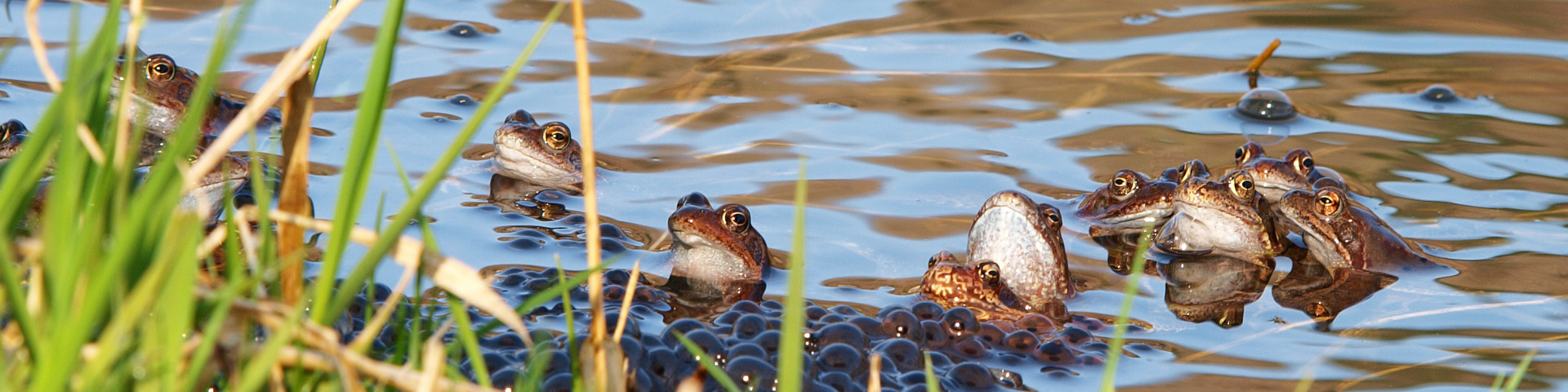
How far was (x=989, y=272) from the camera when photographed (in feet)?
15.1

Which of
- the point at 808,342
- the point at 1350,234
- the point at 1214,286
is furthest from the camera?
the point at 1350,234

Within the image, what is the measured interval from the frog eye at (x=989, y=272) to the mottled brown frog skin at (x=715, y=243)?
973 mm

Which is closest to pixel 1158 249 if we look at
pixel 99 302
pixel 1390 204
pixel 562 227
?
pixel 1390 204

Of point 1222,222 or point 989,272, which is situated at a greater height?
point 1222,222

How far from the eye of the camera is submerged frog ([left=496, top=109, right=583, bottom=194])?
621cm

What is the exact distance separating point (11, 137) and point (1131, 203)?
5.07 meters

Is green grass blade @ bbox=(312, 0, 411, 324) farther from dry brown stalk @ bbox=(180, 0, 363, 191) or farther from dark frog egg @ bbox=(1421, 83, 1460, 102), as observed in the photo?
dark frog egg @ bbox=(1421, 83, 1460, 102)

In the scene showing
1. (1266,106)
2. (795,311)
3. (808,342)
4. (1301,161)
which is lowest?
(808,342)

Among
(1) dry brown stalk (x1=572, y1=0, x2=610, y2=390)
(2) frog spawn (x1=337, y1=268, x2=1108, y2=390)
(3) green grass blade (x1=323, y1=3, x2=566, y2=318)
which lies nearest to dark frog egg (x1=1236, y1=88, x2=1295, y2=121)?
(2) frog spawn (x1=337, y1=268, x2=1108, y2=390)

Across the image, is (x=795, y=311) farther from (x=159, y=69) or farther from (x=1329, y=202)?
(x=159, y=69)

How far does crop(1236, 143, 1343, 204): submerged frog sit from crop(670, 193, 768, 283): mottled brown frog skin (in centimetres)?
266

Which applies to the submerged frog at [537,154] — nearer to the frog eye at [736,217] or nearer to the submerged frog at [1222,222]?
the frog eye at [736,217]

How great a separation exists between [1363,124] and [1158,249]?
236 cm

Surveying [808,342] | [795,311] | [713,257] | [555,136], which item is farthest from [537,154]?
[795,311]
